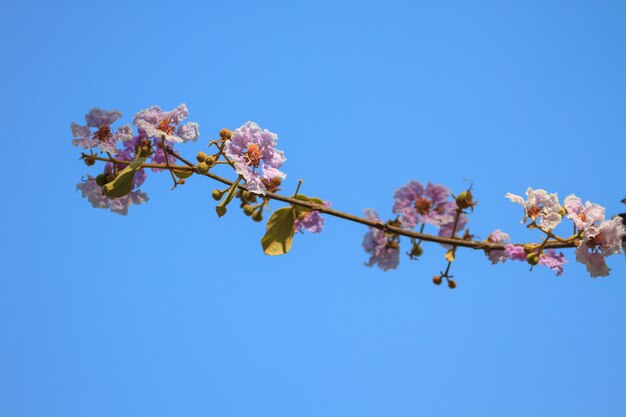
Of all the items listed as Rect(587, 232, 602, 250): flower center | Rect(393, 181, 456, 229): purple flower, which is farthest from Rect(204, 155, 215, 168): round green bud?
Rect(587, 232, 602, 250): flower center

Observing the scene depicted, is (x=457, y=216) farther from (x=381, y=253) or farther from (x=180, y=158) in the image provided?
(x=180, y=158)

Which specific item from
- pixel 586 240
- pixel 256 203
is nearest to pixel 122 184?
pixel 256 203

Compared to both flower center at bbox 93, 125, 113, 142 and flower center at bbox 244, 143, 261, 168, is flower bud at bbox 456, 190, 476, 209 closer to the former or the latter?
flower center at bbox 244, 143, 261, 168

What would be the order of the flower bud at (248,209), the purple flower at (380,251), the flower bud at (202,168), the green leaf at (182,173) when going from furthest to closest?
the purple flower at (380,251) → the flower bud at (248,209) → the green leaf at (182,173) → the flower bud at (202,168)

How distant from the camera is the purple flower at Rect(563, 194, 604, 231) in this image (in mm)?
2863

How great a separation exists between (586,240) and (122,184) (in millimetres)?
1969

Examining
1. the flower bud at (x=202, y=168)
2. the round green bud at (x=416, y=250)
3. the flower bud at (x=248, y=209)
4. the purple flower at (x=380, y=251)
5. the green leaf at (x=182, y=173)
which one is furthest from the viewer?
the purple flower at (x=380, y=251)

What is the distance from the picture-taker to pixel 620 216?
2.90 meters

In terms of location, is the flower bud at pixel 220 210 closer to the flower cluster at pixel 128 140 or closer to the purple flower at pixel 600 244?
the flower cluster at pixel 128 140

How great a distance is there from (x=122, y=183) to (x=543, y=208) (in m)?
1.82

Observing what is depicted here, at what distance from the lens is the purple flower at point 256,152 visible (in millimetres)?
2844

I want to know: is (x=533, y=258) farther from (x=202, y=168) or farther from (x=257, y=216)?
(x=202, y=168)

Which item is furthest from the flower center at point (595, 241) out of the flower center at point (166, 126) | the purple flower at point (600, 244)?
the flower center at point (166, 126)

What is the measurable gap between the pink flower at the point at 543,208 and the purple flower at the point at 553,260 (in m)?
0.25
